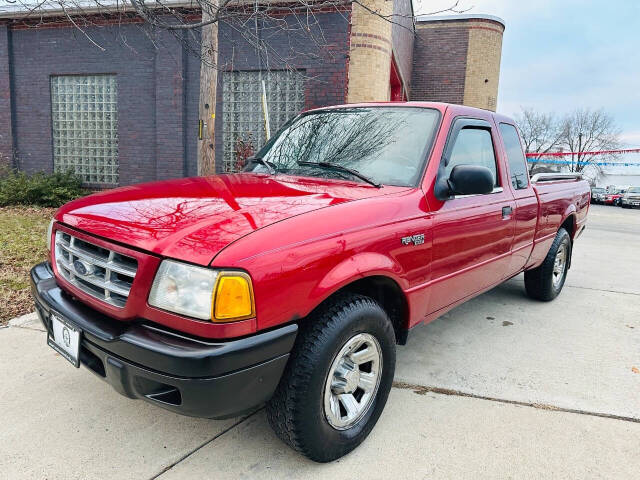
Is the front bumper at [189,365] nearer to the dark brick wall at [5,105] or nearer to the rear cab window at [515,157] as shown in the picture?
the rear cab window at [515,157]

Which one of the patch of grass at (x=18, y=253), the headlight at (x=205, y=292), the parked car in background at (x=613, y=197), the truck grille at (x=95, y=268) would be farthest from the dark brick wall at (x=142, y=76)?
the parked car in background at (x=613, y=197)

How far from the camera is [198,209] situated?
211 centimetres

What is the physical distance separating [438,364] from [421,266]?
3.56 ft

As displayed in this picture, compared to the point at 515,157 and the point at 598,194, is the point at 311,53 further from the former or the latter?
the point at 598,194

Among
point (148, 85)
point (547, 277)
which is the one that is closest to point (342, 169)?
point (547, 277)

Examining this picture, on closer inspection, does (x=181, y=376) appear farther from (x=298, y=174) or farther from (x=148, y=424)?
(x=298, y=174)

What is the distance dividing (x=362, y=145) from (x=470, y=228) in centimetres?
89

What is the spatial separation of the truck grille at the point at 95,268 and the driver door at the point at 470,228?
65.9 inches

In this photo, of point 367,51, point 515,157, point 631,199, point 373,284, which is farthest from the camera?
point 631,199

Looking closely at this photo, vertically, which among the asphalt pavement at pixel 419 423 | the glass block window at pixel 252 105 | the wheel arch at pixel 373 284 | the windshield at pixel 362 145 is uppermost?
the glass block window at pixel 252 105

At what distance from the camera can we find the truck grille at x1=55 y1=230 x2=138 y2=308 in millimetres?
1927

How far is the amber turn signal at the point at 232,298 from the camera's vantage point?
5.64ft

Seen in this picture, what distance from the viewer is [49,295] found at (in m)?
2.30

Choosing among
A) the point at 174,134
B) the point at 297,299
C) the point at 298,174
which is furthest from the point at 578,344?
the point at 174,134
